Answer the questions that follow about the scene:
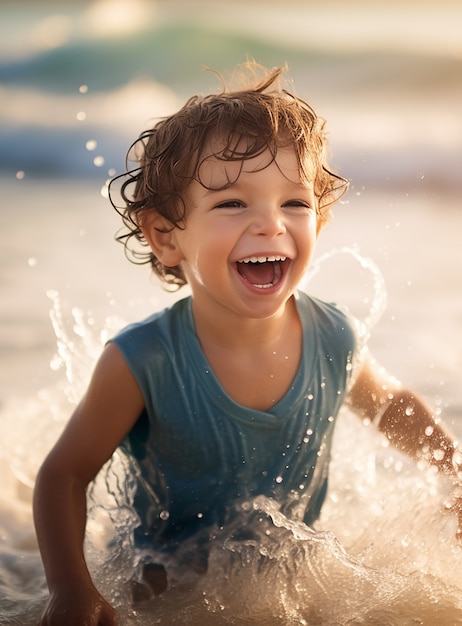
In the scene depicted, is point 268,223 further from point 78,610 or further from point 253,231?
point 78,610

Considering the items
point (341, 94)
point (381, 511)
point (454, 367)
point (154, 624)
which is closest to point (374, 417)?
point (381, 511)

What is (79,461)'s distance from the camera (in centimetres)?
211

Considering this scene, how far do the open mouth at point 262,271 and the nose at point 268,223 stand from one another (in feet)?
0.23

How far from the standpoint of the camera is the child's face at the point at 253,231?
6.56ft

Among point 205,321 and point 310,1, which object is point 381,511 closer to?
point 205,321

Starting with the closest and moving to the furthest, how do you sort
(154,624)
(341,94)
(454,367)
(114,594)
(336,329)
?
(154,624) → (114,594) → (336,329) → (454,367) → (341,94)

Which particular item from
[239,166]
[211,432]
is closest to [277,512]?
[211,432]

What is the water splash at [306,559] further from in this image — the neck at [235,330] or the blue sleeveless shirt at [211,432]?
the neck at [235,330]

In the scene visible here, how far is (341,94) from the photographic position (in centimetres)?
867

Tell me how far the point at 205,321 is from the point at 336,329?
1.13 feet

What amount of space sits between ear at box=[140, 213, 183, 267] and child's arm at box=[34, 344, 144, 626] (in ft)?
0.82

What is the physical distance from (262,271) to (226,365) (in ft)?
0.90

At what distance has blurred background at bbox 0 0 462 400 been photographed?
416 centimetres

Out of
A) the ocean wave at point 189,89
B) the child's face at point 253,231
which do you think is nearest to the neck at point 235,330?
the child's face at point 253,231
